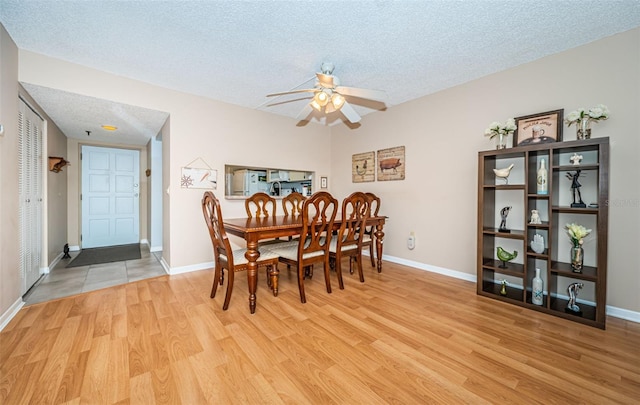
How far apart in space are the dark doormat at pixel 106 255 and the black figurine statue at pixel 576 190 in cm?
550

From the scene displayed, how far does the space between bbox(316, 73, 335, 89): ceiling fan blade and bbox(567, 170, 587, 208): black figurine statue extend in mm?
2265

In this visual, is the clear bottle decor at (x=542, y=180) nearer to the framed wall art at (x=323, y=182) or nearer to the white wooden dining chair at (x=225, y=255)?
the white wooden dining chair at (x=225, y=255)

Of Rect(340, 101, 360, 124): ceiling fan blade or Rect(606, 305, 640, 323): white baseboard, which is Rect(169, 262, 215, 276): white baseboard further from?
Rect(606, 305, 640, 323): white baseboard

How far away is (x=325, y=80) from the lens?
220 cm

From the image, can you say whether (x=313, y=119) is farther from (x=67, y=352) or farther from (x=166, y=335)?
(x=67, y=352)

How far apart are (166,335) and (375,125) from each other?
145 inches

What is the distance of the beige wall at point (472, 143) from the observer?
1970 millimetres

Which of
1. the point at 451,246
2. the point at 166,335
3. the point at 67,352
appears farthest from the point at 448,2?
the point at 67,352

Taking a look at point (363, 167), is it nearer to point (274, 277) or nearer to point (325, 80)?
point (325, 80)

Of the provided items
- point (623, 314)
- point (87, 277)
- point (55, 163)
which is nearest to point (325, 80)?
point (623, 314)

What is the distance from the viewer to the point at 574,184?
2.07 metres

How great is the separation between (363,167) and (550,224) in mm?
2496

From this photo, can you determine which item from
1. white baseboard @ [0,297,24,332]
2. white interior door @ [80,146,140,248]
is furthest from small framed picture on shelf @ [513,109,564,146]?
white interior door @ [80,146,140,248]

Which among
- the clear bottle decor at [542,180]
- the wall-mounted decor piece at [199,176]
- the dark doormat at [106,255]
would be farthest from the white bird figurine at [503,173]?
the dark doormat at [106,255]
